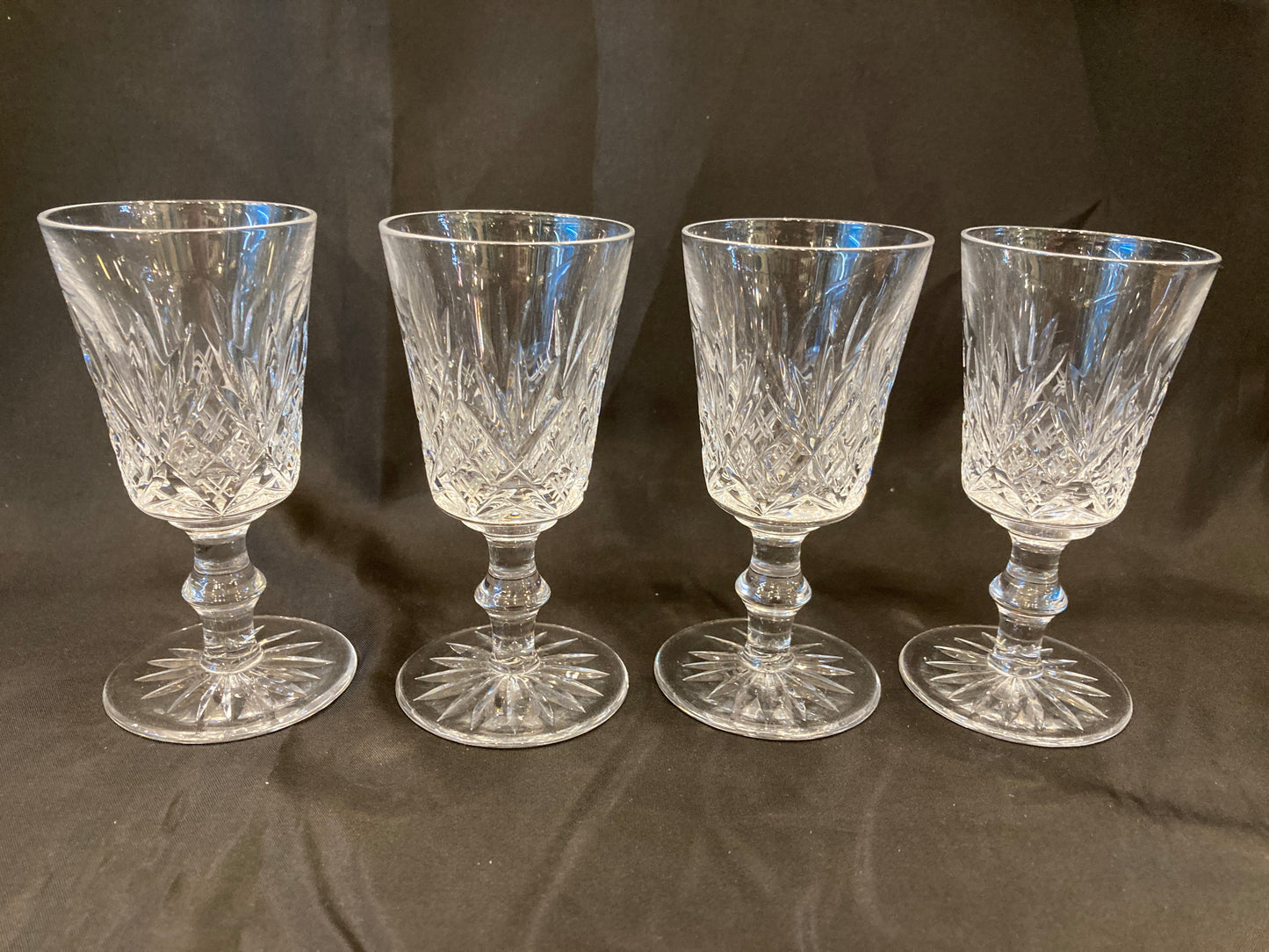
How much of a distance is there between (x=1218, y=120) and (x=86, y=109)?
1.72 meters

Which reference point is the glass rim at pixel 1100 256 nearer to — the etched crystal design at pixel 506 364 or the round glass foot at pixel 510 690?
the etched crystal design at pixel 506 364

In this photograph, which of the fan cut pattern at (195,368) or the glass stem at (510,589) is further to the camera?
the glass stem at (510,589)

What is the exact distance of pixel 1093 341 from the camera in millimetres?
1174

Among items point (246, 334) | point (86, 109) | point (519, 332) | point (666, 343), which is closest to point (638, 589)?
point (666, 343)

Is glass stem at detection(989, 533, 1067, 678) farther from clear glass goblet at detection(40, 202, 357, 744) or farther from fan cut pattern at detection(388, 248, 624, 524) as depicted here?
clear glass goblet at detection(40, 202, 357, 744)

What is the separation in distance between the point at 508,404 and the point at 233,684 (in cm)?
53

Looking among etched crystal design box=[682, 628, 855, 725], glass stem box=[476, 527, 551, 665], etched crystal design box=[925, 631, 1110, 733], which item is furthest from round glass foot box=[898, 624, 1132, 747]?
glass stem box=[476, 527, 551, 665]

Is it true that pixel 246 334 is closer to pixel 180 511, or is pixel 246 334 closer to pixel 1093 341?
pixel 180 511

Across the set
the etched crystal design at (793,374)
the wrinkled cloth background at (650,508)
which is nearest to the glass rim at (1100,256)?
the etched crystal design at (793,374)

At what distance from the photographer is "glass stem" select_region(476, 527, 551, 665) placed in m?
1.26

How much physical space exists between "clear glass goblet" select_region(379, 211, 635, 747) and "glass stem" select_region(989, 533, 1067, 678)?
0.53 m

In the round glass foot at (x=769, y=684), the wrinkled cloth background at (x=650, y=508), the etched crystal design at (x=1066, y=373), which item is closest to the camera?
the wrinkled cloth background at (x=650, y=508)

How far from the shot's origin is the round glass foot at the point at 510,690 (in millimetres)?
1226

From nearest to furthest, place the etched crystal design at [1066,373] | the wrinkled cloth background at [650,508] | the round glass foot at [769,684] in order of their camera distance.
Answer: the wrinkled cloth background at [650,508] < the etched crystal design at [1066,373] < the round glass foot at [769,684]
